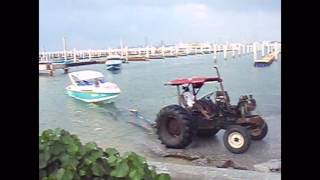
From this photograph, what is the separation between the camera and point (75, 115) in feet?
5.25

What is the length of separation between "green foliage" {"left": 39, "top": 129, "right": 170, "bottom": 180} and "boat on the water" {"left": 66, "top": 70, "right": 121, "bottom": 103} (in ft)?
0.45

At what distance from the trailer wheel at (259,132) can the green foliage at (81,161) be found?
305 mm

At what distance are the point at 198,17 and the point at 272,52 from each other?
261mm

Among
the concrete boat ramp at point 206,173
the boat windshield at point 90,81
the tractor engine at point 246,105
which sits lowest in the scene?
the concrete boat ramp at point 206,173

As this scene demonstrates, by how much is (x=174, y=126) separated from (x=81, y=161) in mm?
340

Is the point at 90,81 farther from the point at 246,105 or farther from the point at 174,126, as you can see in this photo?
the point at 246,105

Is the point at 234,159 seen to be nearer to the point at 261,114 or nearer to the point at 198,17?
the point at 261,114

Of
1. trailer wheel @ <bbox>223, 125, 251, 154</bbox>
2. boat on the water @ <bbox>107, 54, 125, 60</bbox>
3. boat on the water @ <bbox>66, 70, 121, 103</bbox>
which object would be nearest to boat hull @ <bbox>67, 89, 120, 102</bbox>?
boat on the water @ <bbox>66, 70, 121, 103</bbox>

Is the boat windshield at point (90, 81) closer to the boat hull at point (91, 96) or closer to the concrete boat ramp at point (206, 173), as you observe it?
the boat hull at point (91, 96)

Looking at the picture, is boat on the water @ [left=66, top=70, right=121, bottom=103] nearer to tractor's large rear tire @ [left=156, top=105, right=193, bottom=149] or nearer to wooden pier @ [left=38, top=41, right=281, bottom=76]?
wooden pier @ [left=38, top=41, right=281, bottom=76]

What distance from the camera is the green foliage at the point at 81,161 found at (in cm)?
154

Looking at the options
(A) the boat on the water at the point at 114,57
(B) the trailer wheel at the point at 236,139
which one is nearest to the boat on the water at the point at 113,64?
(A) the boat on the water at the point at 114,57

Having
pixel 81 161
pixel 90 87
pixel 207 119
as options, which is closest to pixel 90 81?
pixel 90 87
